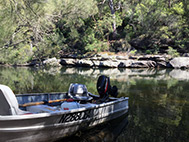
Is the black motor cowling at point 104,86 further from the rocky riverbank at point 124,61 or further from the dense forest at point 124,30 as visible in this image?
the rocky riverbank at point 124,61

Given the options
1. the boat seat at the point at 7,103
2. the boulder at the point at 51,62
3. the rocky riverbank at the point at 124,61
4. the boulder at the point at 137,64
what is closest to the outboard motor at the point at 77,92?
the boat seat at the point at 7,103

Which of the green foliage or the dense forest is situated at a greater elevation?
the dense forest

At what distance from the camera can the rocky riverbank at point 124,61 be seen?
29.8m

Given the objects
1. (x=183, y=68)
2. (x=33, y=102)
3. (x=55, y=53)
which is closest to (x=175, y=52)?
(x=183, y=68)

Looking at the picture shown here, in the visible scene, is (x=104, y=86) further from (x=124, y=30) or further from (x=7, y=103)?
(x=124, y=30)

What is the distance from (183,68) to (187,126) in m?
25.8

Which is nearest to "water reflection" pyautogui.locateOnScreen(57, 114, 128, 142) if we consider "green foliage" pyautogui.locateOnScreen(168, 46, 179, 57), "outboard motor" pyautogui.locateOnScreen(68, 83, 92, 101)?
"outboard motor" pyautogui.locateOnScreen(68, 83, 92, 101)

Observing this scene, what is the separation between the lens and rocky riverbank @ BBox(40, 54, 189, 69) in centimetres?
2977

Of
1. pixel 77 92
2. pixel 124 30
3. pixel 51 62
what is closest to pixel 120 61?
pixel 124 30

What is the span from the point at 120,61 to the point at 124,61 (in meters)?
0.67

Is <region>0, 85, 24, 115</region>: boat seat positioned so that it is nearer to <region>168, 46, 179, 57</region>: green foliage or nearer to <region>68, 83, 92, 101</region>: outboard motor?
<region>68, 83, 92, 101</region>: outboard motor

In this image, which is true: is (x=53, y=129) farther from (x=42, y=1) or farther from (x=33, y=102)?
(x=42, y=1)

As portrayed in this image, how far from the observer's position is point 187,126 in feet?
21.4

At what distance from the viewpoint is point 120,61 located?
104 feet
